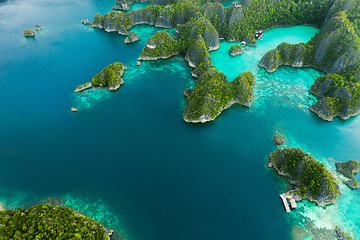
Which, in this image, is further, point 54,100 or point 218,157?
point 54,100

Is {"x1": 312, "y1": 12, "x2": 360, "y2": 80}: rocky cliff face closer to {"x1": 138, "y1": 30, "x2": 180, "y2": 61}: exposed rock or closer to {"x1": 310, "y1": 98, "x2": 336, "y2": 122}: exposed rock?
{"x1": 310, "y1": 98, "x2": 336, "y2": 122}: exposed rock

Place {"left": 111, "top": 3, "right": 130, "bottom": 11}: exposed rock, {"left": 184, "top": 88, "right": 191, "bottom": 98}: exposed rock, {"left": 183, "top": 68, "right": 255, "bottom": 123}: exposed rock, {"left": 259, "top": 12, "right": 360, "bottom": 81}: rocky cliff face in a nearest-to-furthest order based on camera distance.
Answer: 1. {"left": 183, "top": 68, "right": 255, "bottom": 123}: exposed rock
2. {"left": 184, "top": 88, "right": 191, "bottom": 98}: exposed rock
3. {"left": 259, "top": 12, "right": 360, "bottom": 81}: rocky cliff face
4. {"left": 111, "top": 3, "right": 130, "bottom": 11}: exposed rock

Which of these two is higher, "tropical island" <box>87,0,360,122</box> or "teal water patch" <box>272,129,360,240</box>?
"tropical island" <box>87,0,360,122</box>

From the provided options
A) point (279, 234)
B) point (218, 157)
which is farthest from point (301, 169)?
point (218, 157)

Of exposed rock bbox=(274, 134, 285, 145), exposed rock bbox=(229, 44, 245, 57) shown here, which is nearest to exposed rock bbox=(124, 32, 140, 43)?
exposed rock bbox=(229, 44, 245, 57)

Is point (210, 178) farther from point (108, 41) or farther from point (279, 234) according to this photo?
point (108, 41)

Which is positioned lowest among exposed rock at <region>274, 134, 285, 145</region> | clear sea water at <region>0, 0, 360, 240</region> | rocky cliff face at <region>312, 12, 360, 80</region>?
clear sea water at <region>0, 0, 360, 240</region>

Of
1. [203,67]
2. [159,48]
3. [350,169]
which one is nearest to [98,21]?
[159,48]
